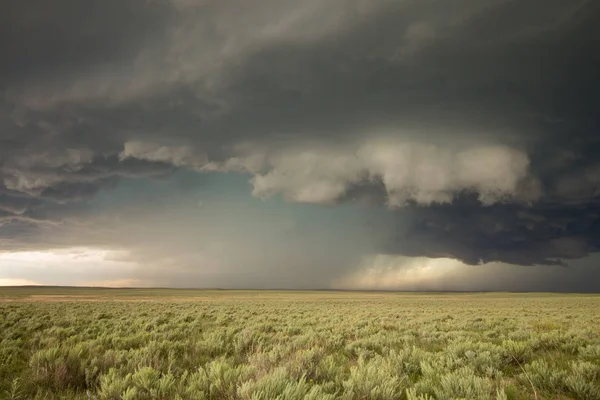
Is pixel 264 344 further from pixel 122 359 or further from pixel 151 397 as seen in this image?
pixel 151 397

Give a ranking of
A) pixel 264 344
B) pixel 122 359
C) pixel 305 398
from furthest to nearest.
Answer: pixel 264 344, pixel 122 359, pixel 305 398

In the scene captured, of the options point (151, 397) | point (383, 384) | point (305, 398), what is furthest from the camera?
point (383, 384)

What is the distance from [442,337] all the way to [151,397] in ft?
37.9

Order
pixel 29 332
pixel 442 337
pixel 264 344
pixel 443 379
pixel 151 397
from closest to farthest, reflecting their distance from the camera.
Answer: pixel 151 397 < pixel 443 379 < pixel 264 344 < pixel 442 337 < pixel 29 332

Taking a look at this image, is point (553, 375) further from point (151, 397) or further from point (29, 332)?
point (29, 332)

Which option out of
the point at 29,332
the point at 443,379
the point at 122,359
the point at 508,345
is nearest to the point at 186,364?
the point at 122,359

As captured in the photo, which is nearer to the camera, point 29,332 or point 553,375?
point 553,375

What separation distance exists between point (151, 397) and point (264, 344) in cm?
660

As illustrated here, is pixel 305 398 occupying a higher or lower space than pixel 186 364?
higher

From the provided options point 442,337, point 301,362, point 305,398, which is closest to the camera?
point 305,398

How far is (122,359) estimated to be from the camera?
7750 millimetres

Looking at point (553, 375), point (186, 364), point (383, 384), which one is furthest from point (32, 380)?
point (553, 375)

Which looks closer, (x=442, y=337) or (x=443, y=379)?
(x=443, y=379)

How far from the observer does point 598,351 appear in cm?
956
